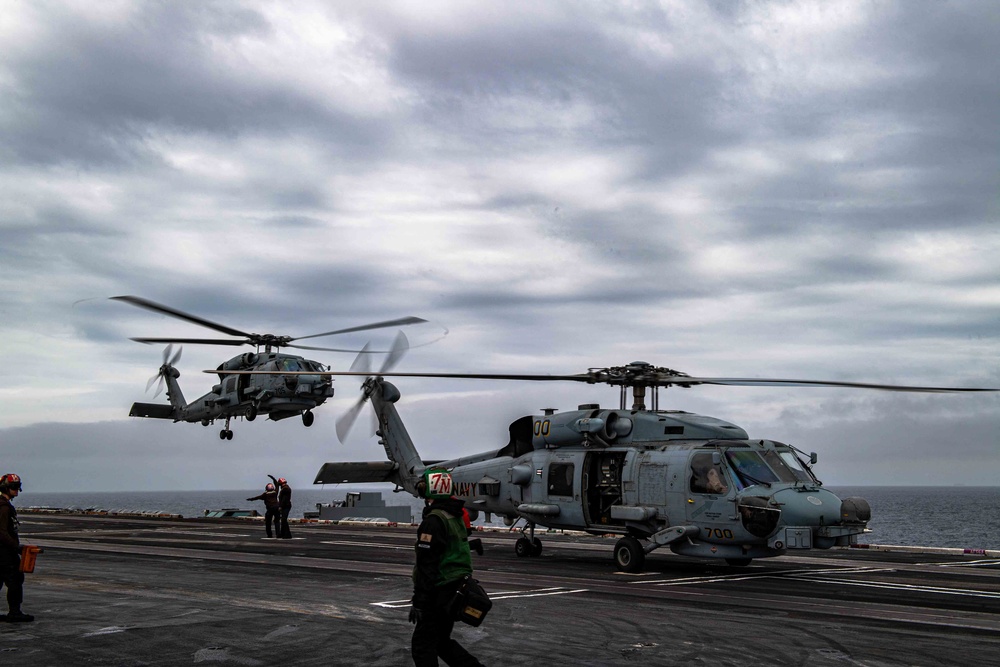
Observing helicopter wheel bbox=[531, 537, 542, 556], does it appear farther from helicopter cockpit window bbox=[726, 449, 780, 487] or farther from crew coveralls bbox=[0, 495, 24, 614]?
crew coveralls bbox=[0, 495, 24, 614]

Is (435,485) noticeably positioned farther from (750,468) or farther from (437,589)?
(750,468)

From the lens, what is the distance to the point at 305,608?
1373 centimetres

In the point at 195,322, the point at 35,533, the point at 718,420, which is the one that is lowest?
the point at 35,533

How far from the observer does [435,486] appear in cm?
833

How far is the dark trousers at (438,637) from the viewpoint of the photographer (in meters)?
7.73

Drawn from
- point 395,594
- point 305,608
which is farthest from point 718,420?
point 305,608

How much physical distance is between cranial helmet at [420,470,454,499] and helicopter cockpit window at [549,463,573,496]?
1356 cm

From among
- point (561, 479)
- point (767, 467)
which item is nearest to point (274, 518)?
point (561, 479)

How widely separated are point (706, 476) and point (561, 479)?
425 centimetres

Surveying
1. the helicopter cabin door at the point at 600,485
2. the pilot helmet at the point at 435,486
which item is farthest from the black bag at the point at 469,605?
the helicopter cabin door at the point at 600,485

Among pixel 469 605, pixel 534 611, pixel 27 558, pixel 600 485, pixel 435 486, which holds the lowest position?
pixel 534 611

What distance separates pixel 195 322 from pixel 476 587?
84.3ft

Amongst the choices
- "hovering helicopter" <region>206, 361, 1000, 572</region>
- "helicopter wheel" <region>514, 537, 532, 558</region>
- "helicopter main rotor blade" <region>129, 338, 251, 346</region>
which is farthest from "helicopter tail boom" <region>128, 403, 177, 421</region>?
"helicopter wheel" <region>514, 537, 532, 558</region>

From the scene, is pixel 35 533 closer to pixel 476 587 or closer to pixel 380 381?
pixel 380 381
